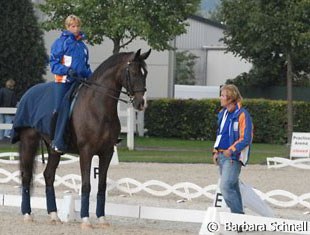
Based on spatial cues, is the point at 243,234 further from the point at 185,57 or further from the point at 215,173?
the point at 185,57

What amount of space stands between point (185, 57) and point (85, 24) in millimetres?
32732

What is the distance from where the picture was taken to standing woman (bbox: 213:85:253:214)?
10.4 metres

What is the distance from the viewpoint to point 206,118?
108 ft

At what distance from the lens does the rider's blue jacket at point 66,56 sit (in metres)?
11.5

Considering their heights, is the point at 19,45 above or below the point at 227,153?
above

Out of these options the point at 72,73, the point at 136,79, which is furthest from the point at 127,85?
the point at 72,73

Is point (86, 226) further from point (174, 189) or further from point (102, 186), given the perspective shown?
point (174, 189)

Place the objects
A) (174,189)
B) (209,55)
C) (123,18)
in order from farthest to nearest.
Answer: (209,55), (123,18), (174,189)

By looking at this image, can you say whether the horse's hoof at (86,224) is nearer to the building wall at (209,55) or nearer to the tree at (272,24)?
the tree at (272,24)

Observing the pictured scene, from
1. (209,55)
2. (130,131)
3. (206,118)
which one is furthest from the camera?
(209,55)

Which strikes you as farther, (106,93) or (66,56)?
(66,56)

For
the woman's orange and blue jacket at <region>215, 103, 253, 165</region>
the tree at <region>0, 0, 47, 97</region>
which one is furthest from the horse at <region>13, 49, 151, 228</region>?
the tree at <region>0, 0, 47, 97</region>

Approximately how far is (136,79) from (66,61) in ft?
3.59

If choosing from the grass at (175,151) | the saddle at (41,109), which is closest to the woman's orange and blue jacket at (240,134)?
the saddle at (41,109)
